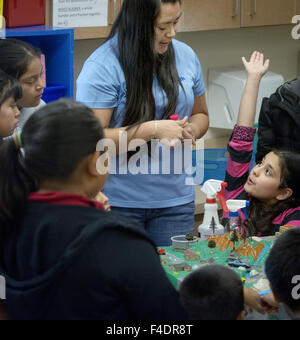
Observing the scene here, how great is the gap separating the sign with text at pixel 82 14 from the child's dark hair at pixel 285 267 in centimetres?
179

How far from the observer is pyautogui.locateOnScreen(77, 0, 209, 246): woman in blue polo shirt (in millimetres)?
1821

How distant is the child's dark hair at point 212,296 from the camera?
1.15 metres

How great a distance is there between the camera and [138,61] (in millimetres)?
1848

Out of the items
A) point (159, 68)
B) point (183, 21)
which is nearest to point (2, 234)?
point (159, 68)

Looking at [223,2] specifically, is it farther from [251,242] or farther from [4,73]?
[251,242]

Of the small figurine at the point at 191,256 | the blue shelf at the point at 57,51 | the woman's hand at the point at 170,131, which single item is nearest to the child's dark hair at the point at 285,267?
the small figurine at the point at 191,256

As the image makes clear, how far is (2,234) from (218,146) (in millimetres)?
2682

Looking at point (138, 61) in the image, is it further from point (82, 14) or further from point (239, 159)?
point (82, 14)

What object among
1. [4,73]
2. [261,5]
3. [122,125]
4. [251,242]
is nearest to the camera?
[251,242]

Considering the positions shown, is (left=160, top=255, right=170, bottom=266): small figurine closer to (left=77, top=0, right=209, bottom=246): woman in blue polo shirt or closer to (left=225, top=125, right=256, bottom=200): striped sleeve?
(left=77, top=0, right=209, bottom=246): woman in blue polo shirt

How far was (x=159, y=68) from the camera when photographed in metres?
1.91

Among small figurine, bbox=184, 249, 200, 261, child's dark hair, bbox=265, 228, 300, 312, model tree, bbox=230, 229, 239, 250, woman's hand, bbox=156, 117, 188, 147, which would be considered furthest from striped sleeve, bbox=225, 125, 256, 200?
child's dark hair, bbox=265, 228, 300, 312

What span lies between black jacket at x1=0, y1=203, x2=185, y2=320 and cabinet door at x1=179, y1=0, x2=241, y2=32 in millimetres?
2209
